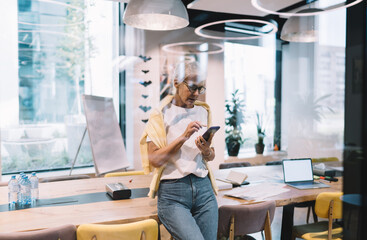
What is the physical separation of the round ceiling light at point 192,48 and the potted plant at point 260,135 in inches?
55.4

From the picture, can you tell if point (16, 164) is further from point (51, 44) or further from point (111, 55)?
point (111, 55)

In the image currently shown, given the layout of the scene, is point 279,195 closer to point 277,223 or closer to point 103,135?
point 277,223

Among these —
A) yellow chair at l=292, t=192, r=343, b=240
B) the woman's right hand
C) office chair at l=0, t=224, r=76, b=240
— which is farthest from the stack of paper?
office chair at l=0, t=224, r=76, b=240

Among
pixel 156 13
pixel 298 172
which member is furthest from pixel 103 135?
pixel 298 172

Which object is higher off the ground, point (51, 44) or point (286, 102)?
point (51, 44)

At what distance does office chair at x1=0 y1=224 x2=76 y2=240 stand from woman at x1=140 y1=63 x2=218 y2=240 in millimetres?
463

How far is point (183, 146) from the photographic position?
1.77m

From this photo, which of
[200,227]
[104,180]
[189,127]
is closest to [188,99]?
[189,127]

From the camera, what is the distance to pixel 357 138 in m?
0.45

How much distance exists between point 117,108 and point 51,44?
4.20 ft

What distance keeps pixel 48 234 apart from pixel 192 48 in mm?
4424

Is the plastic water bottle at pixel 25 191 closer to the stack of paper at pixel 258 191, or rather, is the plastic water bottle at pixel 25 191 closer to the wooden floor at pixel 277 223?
the wooden floor at pixel 277 223

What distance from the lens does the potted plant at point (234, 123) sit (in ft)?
18.1

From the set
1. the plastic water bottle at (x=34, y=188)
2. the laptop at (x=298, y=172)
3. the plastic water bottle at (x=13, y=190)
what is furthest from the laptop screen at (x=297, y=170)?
the plastic water bottle at (x=13, y=190)
